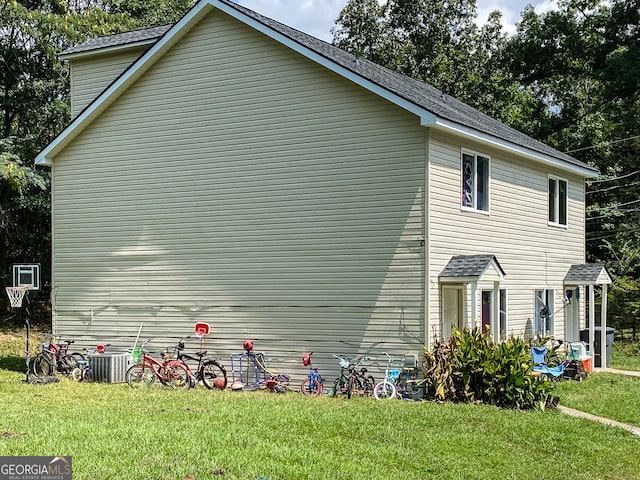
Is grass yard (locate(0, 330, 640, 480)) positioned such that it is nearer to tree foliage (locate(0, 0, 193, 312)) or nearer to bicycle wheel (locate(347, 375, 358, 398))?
bicycle wheel (locate(347, 375, 358, 398))

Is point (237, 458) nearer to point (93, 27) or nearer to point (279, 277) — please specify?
point (279, 277)

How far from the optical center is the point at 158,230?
18297 millimetres

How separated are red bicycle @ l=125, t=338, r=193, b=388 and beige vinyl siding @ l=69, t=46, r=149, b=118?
8.67m

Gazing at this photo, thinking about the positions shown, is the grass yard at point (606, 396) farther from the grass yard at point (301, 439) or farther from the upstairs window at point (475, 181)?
the upstairs window at point (475, 181)

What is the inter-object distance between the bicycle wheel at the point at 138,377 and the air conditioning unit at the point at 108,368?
918 millimetres

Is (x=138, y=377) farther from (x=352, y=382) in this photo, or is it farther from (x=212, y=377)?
(x=352, y=382)

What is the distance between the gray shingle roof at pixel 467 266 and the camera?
605 inches

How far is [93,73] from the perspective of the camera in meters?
21.8

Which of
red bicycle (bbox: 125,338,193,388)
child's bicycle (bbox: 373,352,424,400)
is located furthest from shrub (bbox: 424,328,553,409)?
red bicycle (bbox: 125,338,193,388)

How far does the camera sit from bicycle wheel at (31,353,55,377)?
17.0 meters

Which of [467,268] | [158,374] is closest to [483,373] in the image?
[467,268]

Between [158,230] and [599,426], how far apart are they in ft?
35.3

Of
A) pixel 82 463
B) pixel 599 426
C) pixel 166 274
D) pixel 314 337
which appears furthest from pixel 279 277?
pixel 82 463

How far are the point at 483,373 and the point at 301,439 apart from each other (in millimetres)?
5101
